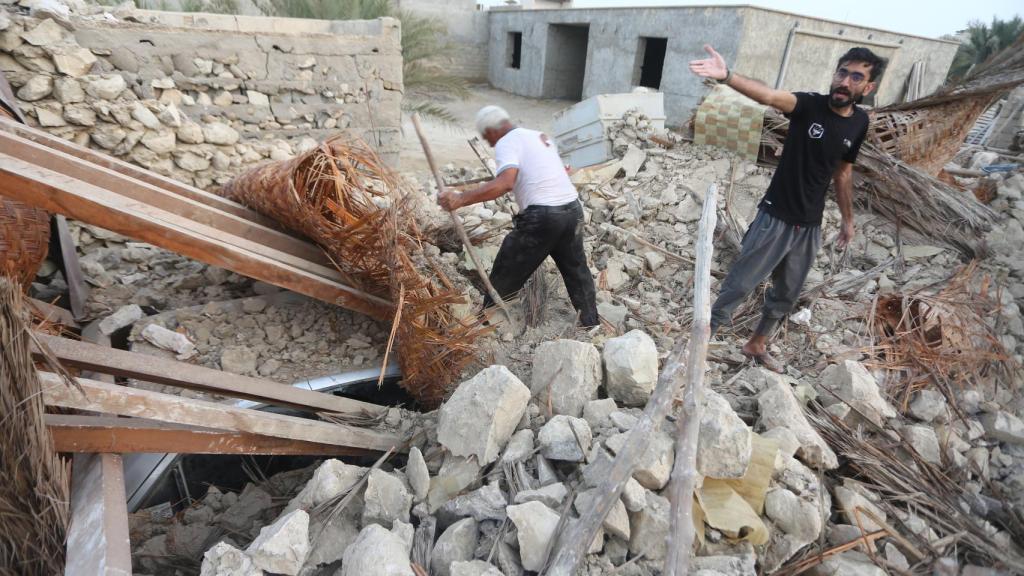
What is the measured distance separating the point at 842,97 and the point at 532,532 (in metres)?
2.46

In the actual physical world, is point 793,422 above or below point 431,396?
above

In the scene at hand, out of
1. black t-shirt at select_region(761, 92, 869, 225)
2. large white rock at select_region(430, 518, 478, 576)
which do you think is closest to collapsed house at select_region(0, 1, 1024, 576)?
large white rock at select_region(430, 518, 478, 576)

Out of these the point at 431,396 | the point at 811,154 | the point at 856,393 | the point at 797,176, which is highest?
the point at 811,154

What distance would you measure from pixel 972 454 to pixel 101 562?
3687mm

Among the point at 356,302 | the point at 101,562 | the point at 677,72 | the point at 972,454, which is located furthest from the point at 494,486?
the point at 677,72

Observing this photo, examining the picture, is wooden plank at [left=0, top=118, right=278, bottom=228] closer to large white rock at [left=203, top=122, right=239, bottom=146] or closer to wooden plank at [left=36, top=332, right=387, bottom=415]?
wooden plank at [left=36, top=332, right=387, bottom=415]

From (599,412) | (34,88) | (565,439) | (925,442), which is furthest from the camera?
(34,88)

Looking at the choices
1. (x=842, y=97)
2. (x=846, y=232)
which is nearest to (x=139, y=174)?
(x=842, y=97)

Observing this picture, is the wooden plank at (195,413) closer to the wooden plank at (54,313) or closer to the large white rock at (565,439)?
the large white rock at (565,439)

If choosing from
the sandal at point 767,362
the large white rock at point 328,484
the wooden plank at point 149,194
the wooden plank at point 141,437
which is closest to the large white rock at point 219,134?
the wooden plank at point 149,194

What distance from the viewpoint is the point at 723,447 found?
5.62 feet

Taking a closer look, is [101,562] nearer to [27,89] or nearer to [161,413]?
[161,413]

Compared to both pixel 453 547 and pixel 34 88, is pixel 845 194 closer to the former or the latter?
pixel 453 547

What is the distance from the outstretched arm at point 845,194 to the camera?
2.76m
